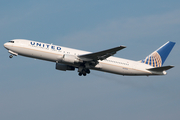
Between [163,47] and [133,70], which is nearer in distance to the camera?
[133,70]

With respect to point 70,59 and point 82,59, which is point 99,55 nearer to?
point 82,59

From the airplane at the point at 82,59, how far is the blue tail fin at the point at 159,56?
8.6 inches

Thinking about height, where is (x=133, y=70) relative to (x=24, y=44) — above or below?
below

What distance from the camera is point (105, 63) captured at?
50.8m

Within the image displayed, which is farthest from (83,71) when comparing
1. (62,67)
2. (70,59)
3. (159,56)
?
(159,56)

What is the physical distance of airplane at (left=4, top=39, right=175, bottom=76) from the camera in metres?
48.9

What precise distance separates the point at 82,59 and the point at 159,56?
1510cm

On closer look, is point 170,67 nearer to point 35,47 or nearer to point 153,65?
point 153,65

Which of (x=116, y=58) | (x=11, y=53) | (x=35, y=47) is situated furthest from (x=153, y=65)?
(x=11, y=53)

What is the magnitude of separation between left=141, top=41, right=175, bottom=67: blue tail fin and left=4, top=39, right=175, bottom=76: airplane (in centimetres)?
22

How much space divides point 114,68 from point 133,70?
345 centimetres

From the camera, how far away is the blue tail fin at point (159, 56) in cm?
5494

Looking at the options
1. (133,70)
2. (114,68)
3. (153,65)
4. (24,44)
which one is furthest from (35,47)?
(153,65)

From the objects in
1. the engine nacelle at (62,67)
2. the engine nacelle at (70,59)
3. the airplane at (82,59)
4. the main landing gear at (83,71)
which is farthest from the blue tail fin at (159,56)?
the engine nacelle at (62,67)
